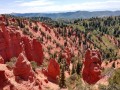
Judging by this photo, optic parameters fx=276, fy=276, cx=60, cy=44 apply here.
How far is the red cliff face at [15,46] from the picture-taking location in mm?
101500

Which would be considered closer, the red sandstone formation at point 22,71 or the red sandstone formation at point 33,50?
the red sandstone formation at point 22,71

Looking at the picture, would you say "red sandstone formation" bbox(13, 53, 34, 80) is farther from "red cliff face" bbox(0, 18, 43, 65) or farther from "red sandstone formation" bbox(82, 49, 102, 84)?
"red cliff face" bbox(0, 18, 43, 65)

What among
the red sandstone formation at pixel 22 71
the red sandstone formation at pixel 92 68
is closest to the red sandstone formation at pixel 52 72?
the red sandstone formation at pixel 92 68

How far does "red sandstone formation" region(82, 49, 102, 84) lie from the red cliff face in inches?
1065

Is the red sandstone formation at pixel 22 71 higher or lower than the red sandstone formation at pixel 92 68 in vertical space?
higher

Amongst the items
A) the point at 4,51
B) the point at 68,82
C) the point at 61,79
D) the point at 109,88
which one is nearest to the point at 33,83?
the point at 109,88

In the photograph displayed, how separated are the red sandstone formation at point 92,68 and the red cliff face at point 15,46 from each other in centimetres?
2706

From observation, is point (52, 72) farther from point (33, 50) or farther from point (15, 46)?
point (33, 50)

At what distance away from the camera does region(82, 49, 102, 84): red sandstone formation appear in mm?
83000

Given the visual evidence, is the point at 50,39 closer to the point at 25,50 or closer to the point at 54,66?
the point at 25,50

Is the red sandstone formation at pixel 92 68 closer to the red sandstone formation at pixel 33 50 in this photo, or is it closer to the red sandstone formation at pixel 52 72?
the red sandstone formation at pixel 52 72

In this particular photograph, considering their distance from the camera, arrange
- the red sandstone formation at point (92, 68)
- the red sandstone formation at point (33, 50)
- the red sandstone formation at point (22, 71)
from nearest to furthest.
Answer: the red sandstone formation at point (22, 71)
the red sandstone formation at point (92, 68)
the red sandstone formation at point (33, 50)

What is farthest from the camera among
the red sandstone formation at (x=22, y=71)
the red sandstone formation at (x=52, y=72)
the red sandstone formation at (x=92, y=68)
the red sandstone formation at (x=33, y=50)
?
the red sandstone formation at (x=33, y=50)

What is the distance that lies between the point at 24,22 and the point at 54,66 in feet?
383
